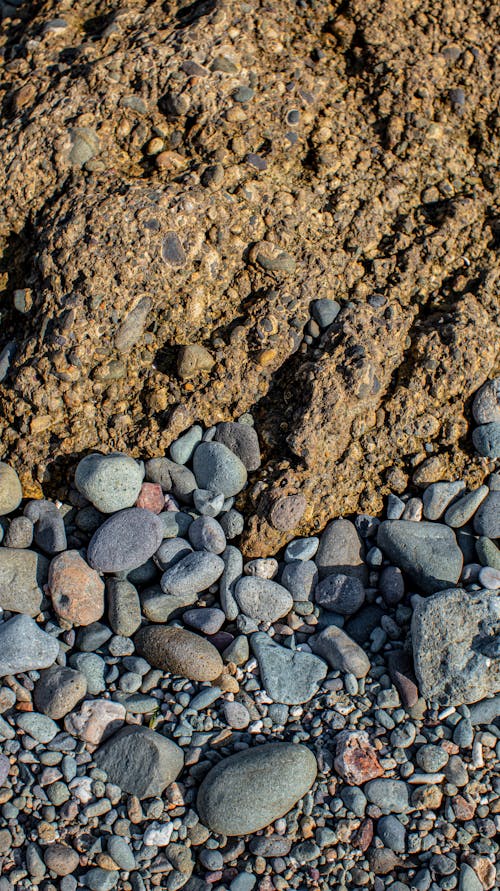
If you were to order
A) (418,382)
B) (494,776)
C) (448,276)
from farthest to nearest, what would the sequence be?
(448,276) < (418,382) < (494,776)

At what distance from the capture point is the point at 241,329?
9.86 feet

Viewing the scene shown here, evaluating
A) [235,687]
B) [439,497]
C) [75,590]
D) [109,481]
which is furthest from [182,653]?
[439,497]

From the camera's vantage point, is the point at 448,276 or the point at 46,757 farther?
the point at 448,276

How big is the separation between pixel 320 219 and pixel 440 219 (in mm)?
500

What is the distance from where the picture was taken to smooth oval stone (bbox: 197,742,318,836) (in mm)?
2211

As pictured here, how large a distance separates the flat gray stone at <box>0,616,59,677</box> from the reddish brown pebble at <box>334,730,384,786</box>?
3.21 feet

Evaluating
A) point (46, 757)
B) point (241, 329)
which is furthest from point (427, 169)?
point (46, 757)

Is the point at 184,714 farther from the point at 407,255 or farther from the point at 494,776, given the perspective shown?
the point at 407,255

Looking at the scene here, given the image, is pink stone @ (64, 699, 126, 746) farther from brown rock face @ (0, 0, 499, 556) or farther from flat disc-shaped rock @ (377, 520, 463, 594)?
flat disc-shaped rock @ (377, 520, 463, 594)

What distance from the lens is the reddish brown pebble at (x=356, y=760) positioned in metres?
2.32

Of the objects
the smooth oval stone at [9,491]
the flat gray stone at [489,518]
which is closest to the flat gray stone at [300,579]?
the flat gray stone at [489,518]

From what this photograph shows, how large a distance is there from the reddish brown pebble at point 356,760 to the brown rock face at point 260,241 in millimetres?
739

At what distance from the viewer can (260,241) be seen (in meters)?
3.10

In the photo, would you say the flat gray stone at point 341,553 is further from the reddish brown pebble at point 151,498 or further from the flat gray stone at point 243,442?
the reddish brown pebble at point 151,498
